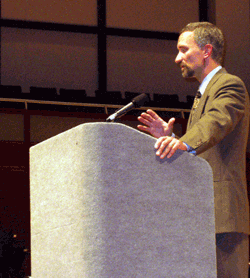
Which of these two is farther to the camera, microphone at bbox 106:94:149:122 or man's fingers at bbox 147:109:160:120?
man's fingers at bbox 147:109:160:120

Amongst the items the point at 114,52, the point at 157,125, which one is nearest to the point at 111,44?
the point at 114,52

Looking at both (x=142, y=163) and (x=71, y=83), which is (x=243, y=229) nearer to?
(x=142, y=163)

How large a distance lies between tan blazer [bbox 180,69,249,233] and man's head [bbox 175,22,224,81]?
0.43ft

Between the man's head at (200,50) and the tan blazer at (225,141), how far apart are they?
130 millimetres

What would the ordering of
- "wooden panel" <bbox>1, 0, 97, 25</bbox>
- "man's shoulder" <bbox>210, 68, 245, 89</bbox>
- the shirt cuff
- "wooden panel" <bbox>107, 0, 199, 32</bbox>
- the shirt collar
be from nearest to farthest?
the shirt cuff → "man's shoulder" <bbox>210, 68, 245, 89</bbox> → the shirt collar → "wooden panel" <bbox>1, 0, 97, 25</bbox> → "wooden panel" <bbox>107, 0, 199, 32</bbox>

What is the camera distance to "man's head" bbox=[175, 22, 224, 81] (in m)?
1.68

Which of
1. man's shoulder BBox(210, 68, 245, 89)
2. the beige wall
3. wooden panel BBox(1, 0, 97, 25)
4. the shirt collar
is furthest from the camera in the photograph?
wooden panel BBox(1, 0, 97, 25)

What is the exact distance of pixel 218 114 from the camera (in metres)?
1.37

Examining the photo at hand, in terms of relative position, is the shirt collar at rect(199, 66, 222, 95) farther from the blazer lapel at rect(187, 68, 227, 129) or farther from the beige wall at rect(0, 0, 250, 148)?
the beige wall at rect(0, 0, 250, 148)

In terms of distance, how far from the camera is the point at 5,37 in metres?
7.51

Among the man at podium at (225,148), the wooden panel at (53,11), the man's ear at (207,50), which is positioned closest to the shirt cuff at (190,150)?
the man at podium at (225,148)

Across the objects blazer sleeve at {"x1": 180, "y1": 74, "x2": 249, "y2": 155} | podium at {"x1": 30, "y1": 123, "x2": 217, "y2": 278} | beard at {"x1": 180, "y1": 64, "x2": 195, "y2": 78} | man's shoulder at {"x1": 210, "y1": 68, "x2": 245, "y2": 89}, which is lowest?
podium at {"x1": 30, "y1": 123, "x2": 217, "y2": 278}

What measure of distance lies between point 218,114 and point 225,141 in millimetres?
157

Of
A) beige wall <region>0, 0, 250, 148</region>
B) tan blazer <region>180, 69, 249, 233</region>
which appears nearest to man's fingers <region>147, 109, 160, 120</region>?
tan blazer <region>180, 69, 249, 233</region>
